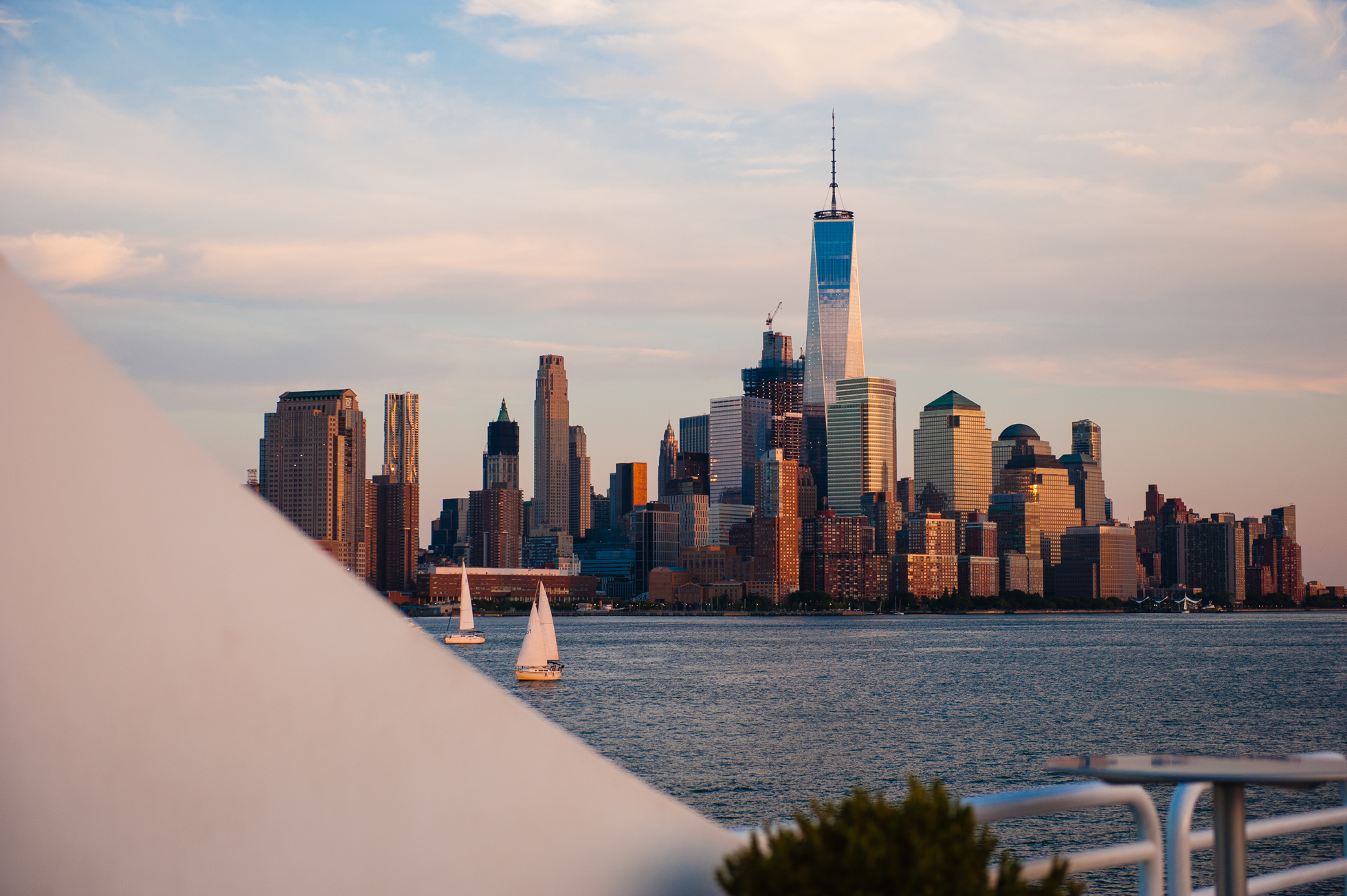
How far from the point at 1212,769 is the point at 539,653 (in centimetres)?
9202

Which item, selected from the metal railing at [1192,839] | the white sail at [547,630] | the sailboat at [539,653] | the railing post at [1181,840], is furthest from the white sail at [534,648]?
the railing post at [1181,840]

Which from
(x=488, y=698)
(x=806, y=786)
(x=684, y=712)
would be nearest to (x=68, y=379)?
(x=488, y=698)

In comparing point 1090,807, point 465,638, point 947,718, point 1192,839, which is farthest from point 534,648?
point 1090,807

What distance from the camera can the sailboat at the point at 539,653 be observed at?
306 ft

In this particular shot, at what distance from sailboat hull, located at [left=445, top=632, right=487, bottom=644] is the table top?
449 ft

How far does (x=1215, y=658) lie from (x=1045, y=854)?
9858cm

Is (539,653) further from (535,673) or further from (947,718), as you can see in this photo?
(947,718)

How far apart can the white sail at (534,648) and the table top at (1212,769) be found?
294 feet

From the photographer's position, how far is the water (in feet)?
152

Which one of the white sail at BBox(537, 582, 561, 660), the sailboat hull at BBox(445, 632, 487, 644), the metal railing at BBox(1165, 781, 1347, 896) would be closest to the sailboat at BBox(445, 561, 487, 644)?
the sailboat hull at BBox(445, 632, 487, 644)

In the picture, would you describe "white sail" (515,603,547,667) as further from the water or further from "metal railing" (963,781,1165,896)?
"metal railing" (963,781,1165,896)

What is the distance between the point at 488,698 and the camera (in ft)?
16.1

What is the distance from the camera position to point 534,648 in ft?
312

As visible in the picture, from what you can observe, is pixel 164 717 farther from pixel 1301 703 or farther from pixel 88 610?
pixel 1301 703
